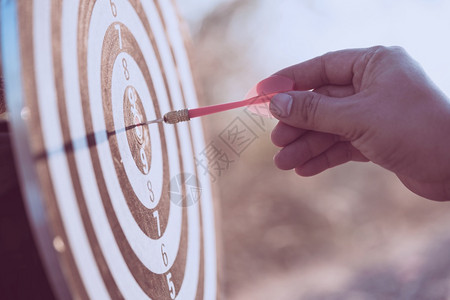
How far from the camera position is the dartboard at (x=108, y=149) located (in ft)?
1.27

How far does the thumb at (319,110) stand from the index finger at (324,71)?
140 millimetres

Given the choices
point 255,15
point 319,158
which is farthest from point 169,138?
point 255,15

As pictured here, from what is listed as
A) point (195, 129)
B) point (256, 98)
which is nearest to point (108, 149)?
point (256, 98)

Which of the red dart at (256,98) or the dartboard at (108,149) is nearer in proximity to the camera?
the dartboard at (108,149)

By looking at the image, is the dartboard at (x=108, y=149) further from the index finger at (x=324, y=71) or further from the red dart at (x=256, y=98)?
the index finger at (x=324, y=71)

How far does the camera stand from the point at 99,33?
0.56 metres

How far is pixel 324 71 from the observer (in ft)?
2.78

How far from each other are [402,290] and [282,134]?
1354 millimetres

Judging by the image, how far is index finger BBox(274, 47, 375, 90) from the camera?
0.81 m

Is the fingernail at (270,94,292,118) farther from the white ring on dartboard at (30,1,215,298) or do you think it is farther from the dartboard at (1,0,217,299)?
the white ring on dartboard at (30,1,215,298)

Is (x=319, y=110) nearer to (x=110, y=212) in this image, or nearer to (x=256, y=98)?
(x=256, y=98)

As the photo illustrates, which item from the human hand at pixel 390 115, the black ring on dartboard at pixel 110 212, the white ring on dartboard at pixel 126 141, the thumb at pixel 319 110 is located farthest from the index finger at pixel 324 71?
the black ring on dartboard at pixel 110 212

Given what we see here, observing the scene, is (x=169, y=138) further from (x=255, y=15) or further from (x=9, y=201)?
(x=255, y=15)

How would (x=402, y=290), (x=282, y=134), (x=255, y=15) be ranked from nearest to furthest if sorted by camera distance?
1. (x=282, y=134)
2. (x=402, y=290)
3. (x=255, y=15)
